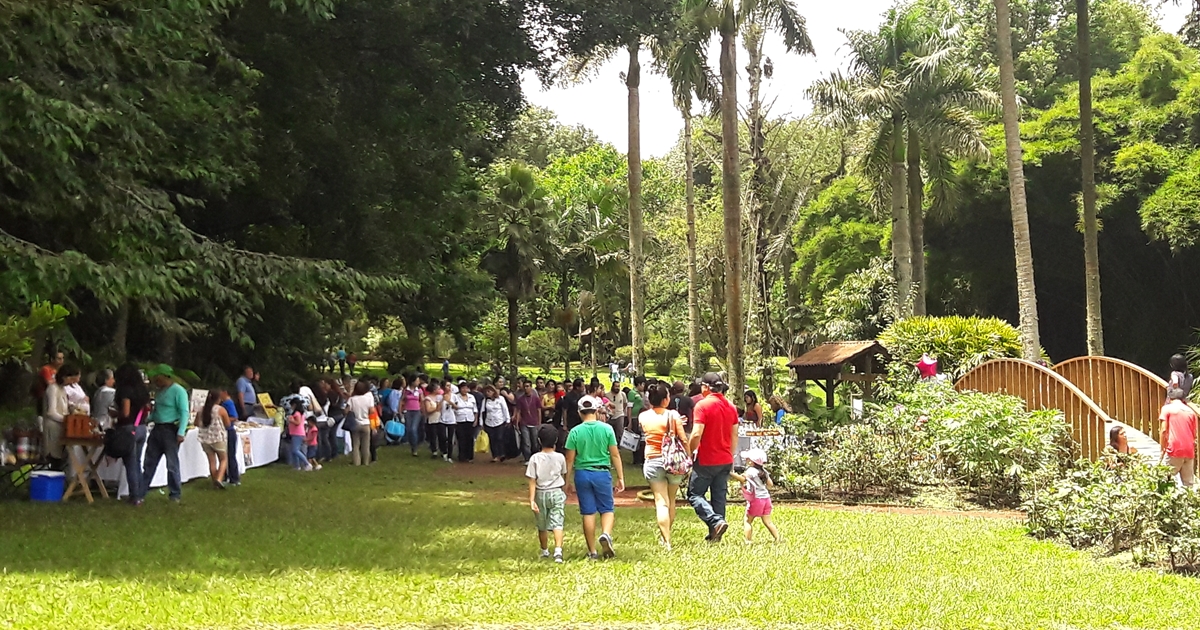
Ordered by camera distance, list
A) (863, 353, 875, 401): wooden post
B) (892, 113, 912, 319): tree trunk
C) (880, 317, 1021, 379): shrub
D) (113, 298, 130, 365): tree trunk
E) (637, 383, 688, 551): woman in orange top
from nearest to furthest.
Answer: (637, 383, 688, 551): woman in orange top < (113, 298, 130, 365): tree trunk < (880, 317, 1021, 379): shrub < (863, 353, 875, 401): wooden post < (892, 113, 912, 319): tree trunk

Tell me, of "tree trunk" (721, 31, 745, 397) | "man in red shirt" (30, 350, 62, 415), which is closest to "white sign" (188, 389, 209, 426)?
"man in red shirt" (30, 350, 62, 415)

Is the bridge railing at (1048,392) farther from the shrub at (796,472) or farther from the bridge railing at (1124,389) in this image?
the shrub at (796,472)

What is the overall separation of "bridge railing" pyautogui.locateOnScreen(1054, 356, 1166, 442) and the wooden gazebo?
524 cm

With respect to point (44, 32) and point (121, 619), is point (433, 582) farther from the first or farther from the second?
point (44, 32)

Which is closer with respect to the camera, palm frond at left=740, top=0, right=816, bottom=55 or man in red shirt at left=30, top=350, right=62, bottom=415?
man in red shirt at left=30, top=350, right=62, bottom=415

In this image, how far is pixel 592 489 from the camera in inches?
437

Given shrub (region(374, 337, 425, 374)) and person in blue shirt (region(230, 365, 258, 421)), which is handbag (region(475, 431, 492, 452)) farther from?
shrub (region(374, 337, 425, 374))

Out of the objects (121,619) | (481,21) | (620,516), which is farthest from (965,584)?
(481,21)

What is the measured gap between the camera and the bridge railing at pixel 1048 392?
1705 cm

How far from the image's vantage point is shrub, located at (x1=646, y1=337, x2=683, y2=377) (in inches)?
2238

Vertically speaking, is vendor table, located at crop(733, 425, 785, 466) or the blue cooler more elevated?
vendor table, located at crop(733, 425, 785, 466)

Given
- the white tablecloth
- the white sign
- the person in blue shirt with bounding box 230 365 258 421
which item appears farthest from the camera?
the person in blue shirt with bounding box 230 365 258 421

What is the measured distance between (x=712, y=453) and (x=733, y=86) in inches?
619

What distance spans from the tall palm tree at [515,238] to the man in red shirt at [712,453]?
25470 millimetres
